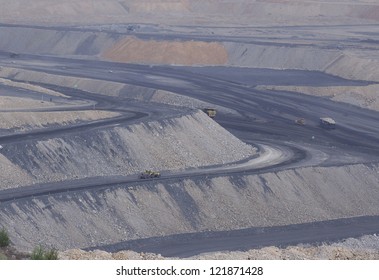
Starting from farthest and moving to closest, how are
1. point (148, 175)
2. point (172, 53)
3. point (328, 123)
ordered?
point (172, 53) < point (328, 123) < point (148, 175)

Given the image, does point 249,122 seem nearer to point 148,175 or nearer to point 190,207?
point 148,175

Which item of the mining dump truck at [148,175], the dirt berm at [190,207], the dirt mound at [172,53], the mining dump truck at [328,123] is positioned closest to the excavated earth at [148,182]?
the dirt berm at [190,207]

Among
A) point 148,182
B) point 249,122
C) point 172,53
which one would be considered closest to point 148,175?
point 148,182

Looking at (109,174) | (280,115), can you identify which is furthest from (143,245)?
(280,115)

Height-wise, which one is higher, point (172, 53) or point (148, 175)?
point (172, 53)

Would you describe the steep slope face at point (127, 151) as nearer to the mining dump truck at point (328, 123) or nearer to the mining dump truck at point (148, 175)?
the mining dump truck at point (148, 175)

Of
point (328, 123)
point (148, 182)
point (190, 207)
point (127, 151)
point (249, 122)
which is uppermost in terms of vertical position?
point (249, 122)

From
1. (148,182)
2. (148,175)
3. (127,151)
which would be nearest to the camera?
(148,182)
